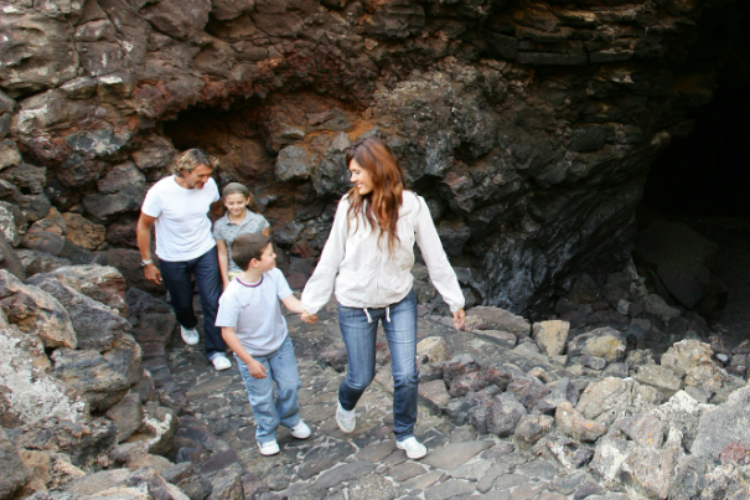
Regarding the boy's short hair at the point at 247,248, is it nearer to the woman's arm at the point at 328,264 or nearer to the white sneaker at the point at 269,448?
the woman's arm at the point at 328,264

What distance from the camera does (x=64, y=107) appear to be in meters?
6.05

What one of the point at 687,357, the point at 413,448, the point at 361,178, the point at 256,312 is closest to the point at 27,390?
the point at 256,312

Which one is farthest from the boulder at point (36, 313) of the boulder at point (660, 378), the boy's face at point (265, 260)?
the boulder at point (660, 378)

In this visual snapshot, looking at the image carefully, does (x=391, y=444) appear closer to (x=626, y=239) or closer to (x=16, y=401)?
(x=16, y=401)

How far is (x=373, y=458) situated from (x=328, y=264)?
1.27 m

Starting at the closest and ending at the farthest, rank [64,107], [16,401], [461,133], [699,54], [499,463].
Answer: [16,401]
[499,463]
[64,107]
[461,133]
[699,54]

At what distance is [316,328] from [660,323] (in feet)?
23.9

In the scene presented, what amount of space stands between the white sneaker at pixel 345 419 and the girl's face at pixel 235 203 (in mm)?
1853

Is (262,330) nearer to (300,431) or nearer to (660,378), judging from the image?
(300,431)

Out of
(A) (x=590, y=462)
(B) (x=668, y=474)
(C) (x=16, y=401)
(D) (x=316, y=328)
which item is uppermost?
(C) (x=16, y=401)

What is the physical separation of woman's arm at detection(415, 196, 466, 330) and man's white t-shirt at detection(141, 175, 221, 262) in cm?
224

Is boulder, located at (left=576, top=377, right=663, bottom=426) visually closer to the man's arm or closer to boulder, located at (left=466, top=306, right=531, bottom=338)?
boulder, located at (left=466, top=306, right=531, bottom=338)

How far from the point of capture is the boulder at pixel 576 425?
3.43 m

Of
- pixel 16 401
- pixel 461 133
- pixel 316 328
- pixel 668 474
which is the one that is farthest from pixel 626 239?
pixel 16 401
